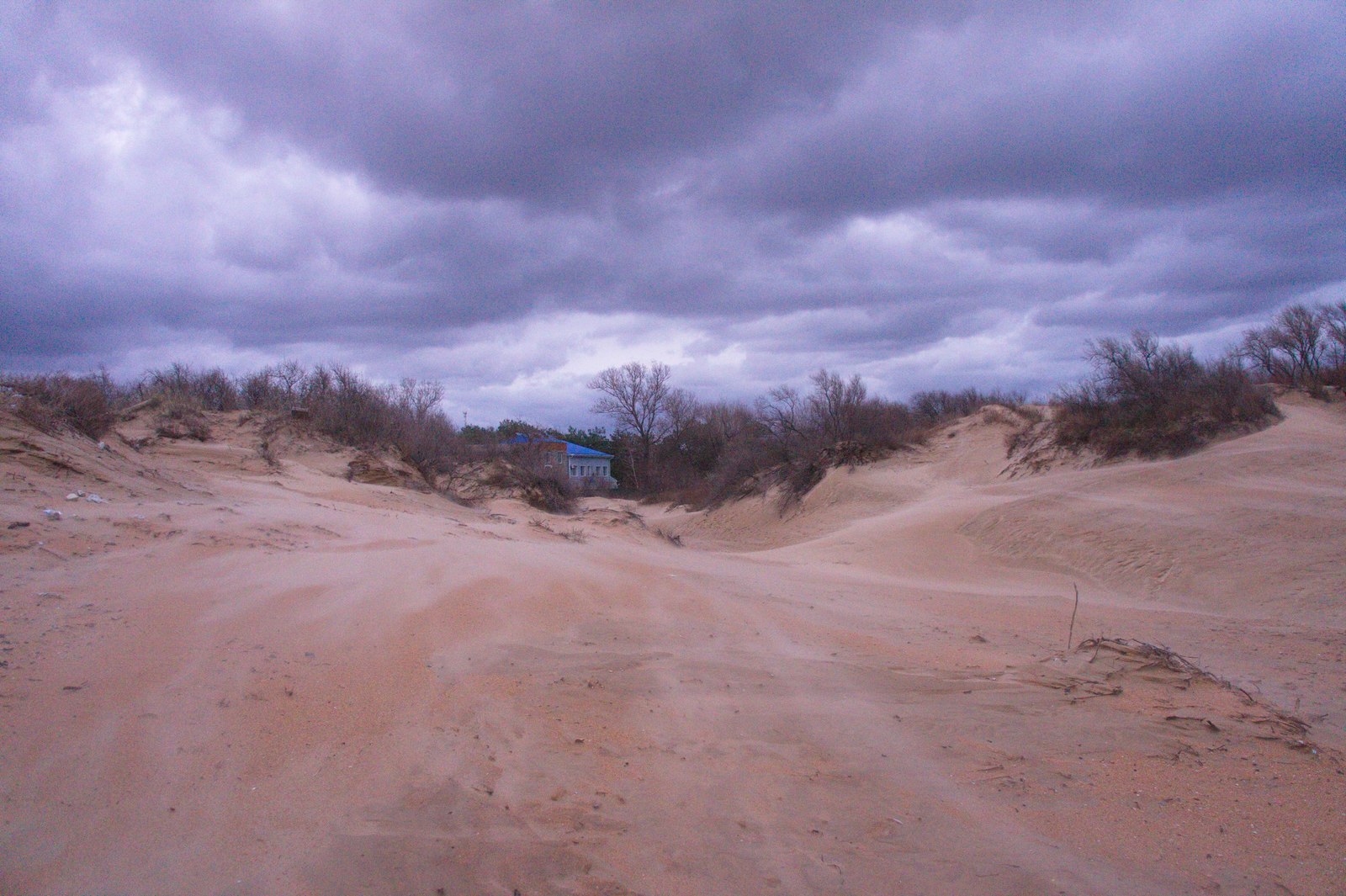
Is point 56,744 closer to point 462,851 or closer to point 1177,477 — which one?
point 462,851

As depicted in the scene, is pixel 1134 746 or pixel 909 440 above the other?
pixel 909 440

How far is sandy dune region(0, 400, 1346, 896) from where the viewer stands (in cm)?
330

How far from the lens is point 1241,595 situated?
10992mm

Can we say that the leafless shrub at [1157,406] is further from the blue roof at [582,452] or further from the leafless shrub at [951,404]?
the blue roof at [582,452]

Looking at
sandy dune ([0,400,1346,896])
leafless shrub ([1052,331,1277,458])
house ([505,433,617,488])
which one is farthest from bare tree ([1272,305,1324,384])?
house ([505,433,617,488])

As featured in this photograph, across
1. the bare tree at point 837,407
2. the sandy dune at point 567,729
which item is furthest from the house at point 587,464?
the sandy dune at point 567,729

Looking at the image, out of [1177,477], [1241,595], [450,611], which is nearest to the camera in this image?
[450,611]

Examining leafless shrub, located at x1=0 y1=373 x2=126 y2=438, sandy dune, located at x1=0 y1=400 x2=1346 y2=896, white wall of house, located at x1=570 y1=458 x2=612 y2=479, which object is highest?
leafless shrub, located at x1=0 y1=373 x2=126 y2=438

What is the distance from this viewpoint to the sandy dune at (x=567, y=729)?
3297 millimetres

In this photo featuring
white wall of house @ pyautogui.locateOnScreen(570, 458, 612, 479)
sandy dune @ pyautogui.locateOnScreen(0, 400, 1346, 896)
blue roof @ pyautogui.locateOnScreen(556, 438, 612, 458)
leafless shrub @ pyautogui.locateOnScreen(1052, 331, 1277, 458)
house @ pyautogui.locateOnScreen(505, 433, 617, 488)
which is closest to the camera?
sandy dune @ pyautogui.locateOnScreen(0, 400, 1346, 896)

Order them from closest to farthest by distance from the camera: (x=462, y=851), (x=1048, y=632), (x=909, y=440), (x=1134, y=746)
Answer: (x=462, y=851) → (x=1134, y=746) → (x=1048, y=632) → (x=909, y=440)

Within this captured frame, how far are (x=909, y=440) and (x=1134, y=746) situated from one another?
85.9 ft

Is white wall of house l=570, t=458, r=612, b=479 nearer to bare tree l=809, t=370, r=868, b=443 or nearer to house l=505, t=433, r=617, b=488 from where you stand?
house l=505, t=433, r=617, b=488

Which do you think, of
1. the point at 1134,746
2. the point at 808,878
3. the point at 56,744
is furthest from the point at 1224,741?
the point at 56,744
